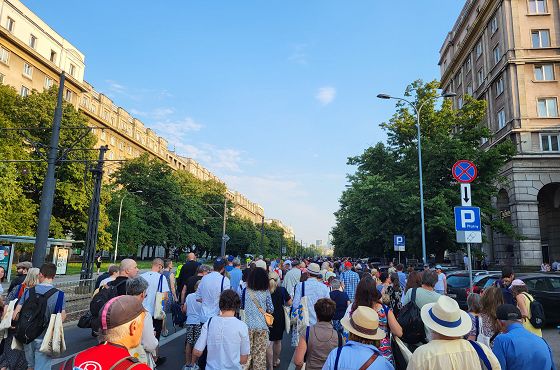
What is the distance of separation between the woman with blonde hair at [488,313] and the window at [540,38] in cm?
3765

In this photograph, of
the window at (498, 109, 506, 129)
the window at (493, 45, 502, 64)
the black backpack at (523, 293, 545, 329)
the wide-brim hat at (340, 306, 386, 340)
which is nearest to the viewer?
the wide-brim hat at (340, 306, 386, 340)

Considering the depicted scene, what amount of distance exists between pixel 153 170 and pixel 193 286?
48.9 m

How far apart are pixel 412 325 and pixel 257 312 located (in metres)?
2.17

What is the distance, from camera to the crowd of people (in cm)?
267

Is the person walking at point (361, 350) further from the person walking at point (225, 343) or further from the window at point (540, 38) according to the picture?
the window at point (540, 38)

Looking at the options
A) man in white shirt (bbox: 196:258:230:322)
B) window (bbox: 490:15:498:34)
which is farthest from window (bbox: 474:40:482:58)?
man in white shirt (bbox: 196:258:230:322)

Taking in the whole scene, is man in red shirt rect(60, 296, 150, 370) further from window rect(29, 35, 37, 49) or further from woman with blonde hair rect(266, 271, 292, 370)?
window rect(29, 35, 37, 49)

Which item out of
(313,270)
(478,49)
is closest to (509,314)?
(313,270)

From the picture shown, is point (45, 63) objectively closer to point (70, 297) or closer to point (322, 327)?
point (70, 297)

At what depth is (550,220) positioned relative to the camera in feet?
119

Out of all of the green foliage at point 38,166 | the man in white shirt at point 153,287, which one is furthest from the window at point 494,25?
the man in white shirt at point 153,287

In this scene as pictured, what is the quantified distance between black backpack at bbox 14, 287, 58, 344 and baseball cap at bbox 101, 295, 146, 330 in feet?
12.0

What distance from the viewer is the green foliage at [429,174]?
25281 millimetres

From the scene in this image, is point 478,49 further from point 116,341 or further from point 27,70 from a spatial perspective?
point 27,70
